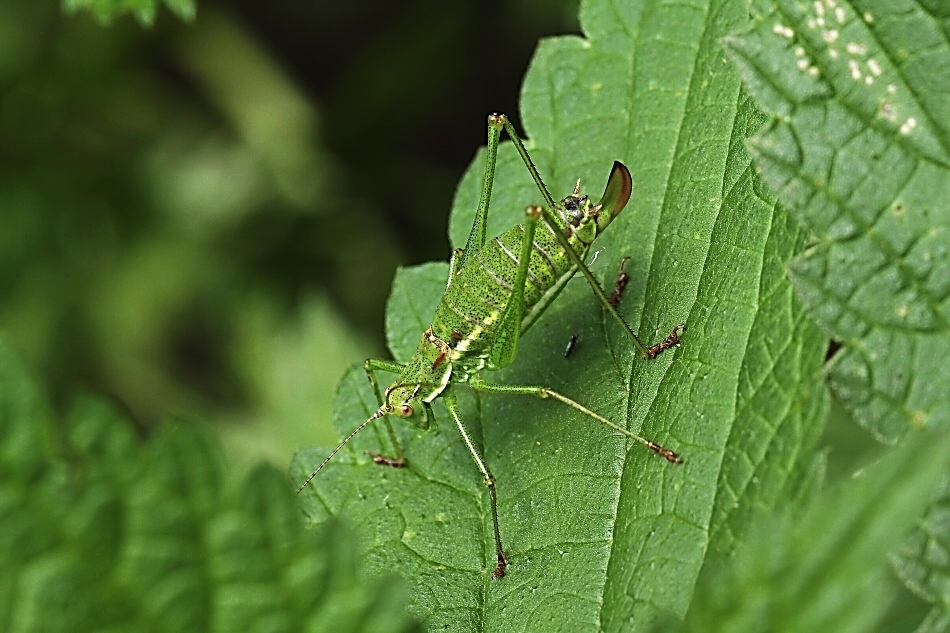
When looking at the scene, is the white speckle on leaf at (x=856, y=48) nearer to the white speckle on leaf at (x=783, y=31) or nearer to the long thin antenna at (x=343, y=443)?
the white speckle on leaf at (x=783, y=31)

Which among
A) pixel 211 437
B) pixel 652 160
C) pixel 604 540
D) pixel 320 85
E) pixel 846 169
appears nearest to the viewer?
pixel 211 437

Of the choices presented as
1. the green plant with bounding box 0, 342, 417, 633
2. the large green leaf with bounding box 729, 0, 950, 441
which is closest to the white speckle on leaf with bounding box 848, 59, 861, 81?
the large green leaf with bounding box 729, 0, 950, 441

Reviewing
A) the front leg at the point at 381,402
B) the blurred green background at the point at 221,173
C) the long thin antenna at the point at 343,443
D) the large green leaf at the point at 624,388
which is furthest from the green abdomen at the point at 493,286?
the blurred green background at the point at 221,173

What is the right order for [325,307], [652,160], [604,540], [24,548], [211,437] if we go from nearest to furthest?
[24,548], [211,437], [604,540], [652,160], [325,307]

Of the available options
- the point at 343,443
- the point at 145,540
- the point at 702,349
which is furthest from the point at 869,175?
the point at 343,443

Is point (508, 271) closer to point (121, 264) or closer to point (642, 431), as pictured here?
point (642, 431)

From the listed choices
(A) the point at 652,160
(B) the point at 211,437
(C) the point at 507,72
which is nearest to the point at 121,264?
(C) the point at 507,72

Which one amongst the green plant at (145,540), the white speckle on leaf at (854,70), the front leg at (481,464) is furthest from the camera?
the front leg at (481,464)
